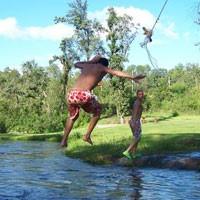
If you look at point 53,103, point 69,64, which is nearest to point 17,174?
point 69,64

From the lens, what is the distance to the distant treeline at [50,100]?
240ft

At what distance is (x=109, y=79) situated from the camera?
69.6m

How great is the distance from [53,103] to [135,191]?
69661 mm

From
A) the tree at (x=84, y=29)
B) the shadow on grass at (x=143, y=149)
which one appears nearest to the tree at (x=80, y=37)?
the tree at (x=84, y=29)

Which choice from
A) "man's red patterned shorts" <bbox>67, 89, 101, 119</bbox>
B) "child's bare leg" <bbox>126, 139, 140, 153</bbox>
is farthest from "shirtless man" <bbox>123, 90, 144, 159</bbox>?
"man's red patterned shorts" <bbox>67, 89, 101, 119</bbox>

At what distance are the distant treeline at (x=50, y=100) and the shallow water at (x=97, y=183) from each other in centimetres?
4661

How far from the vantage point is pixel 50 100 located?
276 ft

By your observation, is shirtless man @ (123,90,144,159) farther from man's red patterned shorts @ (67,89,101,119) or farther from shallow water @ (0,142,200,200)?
man's red patterned shorts @ (67,89,101,119)

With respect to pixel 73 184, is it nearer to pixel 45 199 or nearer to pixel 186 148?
pixel 45 199

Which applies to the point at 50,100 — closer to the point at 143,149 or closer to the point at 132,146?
the point at 143,149

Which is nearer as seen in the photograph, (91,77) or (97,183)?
(91,77)

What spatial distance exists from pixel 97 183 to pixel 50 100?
69.4m

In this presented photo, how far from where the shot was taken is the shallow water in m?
12.9

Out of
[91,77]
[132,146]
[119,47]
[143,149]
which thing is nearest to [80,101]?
[91,77]
